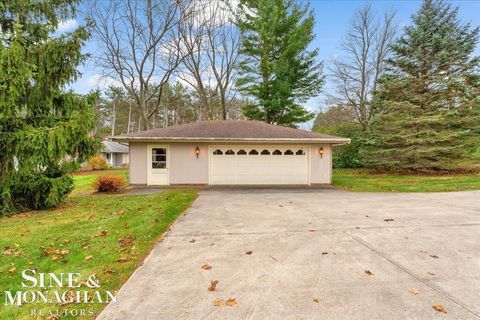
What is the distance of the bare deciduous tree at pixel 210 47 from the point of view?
1945 centimetres

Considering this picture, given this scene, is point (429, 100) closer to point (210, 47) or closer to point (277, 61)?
point (277, 61)

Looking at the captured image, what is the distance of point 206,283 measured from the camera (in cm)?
286

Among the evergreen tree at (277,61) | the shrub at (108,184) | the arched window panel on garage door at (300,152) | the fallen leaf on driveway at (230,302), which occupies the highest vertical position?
the evergreen tree at (277,61)

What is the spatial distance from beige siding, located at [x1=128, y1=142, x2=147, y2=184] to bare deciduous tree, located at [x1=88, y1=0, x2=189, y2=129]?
872cm

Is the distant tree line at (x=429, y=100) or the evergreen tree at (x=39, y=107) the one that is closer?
the evergreen tree at (x=39, y=107)

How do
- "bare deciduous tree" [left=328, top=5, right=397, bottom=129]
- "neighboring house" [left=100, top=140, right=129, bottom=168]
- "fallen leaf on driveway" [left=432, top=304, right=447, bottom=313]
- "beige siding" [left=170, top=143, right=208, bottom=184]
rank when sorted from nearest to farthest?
"fallen leaf on driveway" [left=432, top=304, right=447, bottom=313] → "beige siding" [left=170, top=143, right=208, bottom=184] → "bare deciduous tree" [left=328, top=5, right=397, bottom=129] → "neighboring house" [left=100, top=140, right=129, bottom=168]

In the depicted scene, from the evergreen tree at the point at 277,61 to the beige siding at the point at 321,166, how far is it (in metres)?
7.84

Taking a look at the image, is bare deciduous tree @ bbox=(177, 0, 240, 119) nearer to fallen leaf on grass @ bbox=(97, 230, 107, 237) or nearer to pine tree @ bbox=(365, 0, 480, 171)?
pine tree @ bbox=(365, 0, 480, 171)

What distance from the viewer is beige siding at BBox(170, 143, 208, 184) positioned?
1175cm

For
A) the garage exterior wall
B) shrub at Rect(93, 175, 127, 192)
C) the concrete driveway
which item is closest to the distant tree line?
the garage exterior wall

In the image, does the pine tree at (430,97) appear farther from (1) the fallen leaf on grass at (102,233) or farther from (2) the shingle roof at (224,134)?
(1) the fallen leaf on grass at (102,233)

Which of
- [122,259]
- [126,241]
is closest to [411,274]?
[122,259]

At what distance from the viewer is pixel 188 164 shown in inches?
465

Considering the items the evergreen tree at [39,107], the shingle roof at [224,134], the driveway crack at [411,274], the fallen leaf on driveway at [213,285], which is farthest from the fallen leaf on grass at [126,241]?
the shingle roof at [224,134]
